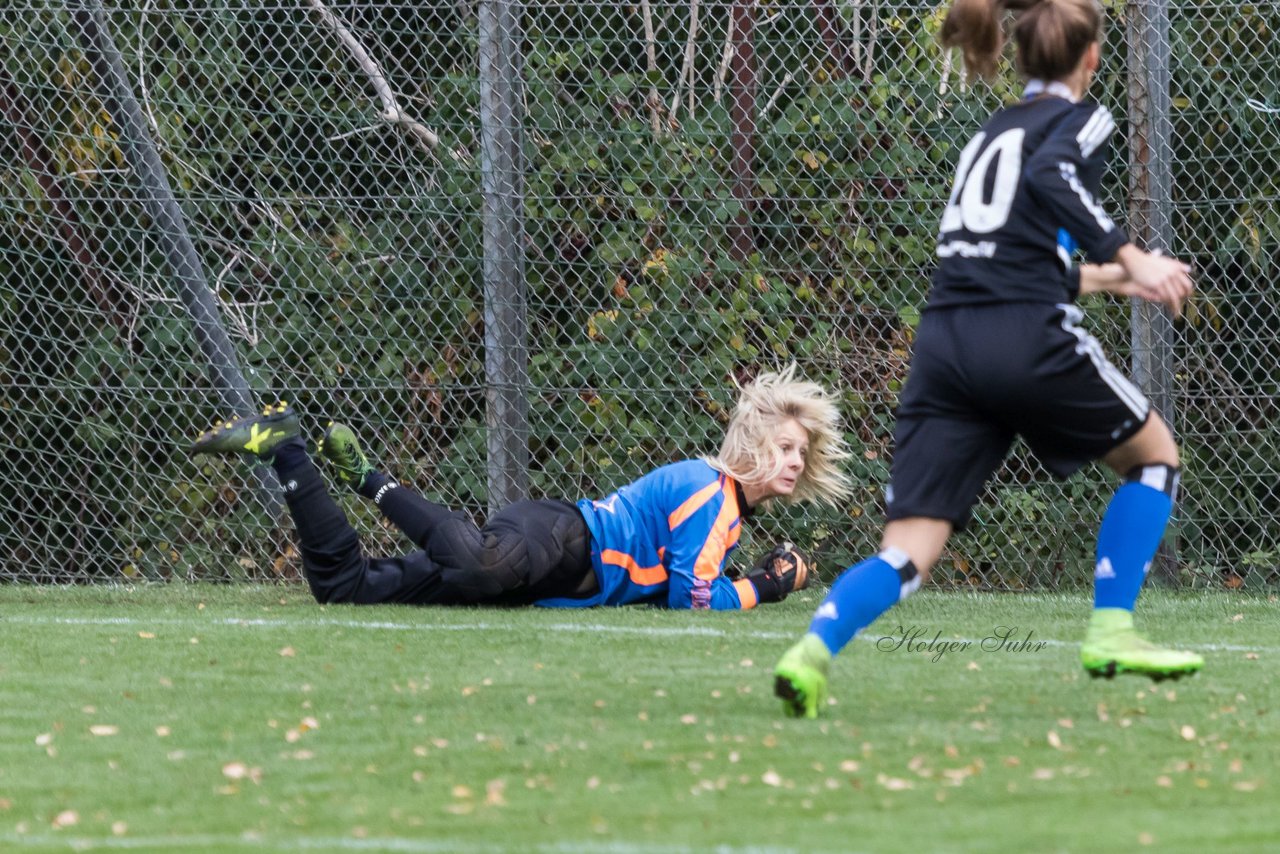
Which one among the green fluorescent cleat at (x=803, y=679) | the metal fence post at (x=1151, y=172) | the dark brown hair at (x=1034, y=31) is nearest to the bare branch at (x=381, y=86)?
the metal fence post at (x=1151, y=172)

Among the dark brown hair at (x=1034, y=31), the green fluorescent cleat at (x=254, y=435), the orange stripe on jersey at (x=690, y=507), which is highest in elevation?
the dark brown hair at (x=1034, y=31)

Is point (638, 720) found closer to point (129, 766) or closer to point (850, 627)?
point (850, 627)

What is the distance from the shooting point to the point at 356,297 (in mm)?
7391

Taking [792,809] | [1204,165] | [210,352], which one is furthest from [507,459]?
[792,809]

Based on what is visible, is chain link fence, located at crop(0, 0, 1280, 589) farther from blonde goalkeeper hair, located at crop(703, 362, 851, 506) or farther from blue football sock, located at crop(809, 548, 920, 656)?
blue football sock, located at crop(809, 548, 920, 656)

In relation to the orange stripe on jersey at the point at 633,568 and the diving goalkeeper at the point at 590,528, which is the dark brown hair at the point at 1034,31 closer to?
the diving goalkeeper at the point at 590,528

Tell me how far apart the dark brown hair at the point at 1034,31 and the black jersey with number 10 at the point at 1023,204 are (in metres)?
0.09

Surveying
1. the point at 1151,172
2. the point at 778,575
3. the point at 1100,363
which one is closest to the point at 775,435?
the point at 778,575

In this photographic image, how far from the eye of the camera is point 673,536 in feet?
19.0

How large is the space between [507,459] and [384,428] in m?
0.63

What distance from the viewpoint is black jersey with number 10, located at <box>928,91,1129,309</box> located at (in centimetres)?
361

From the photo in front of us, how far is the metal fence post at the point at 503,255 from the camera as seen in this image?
700 cm

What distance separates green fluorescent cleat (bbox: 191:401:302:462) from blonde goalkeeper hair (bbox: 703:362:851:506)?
1398 mm

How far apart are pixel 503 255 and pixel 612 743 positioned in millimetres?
3949
